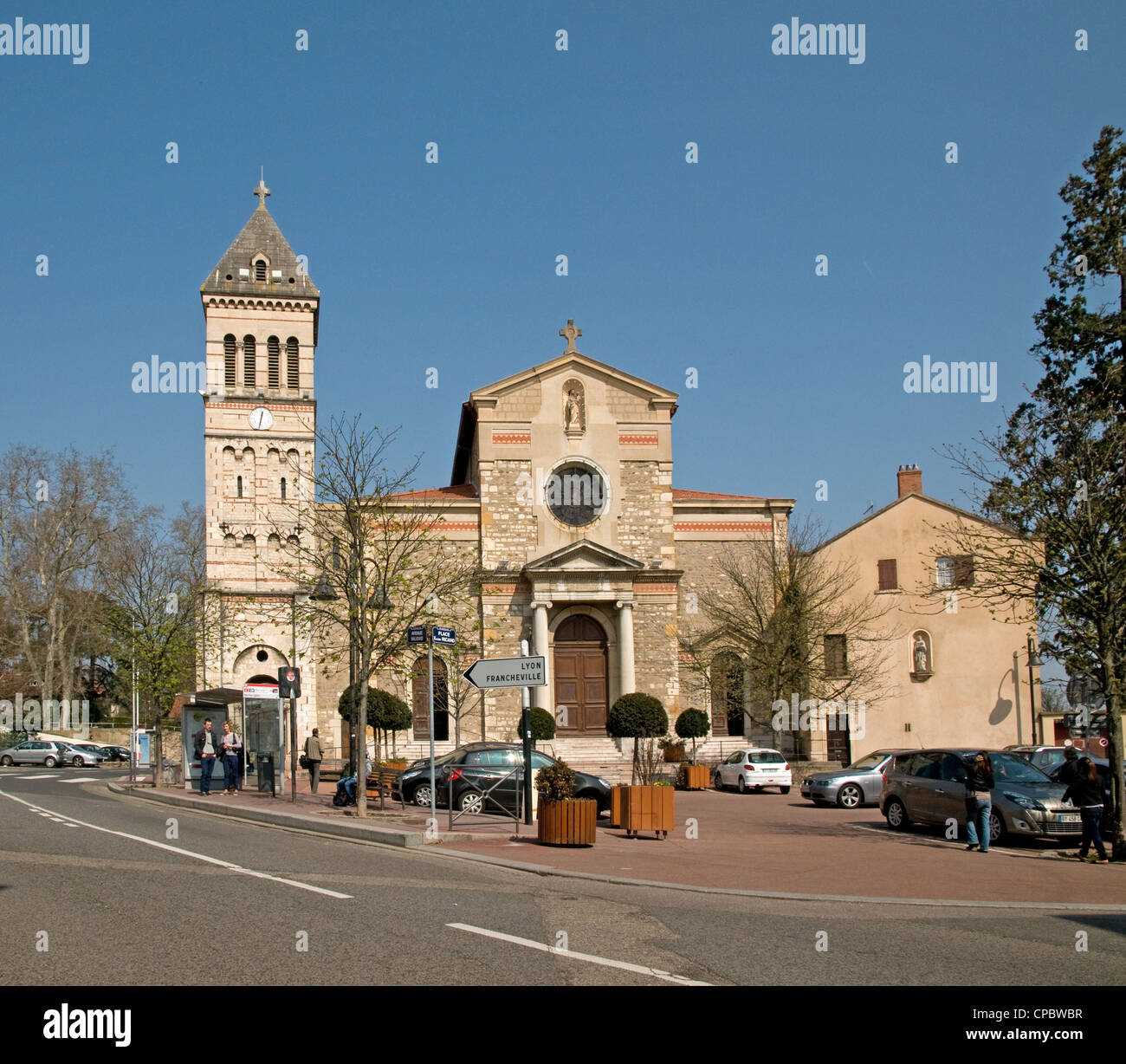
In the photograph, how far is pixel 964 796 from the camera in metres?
18.6

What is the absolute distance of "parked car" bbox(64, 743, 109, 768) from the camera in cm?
5191

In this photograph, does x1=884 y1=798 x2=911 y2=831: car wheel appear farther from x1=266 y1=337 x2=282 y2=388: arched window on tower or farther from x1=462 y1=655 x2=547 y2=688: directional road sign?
x1=266 y1=337 x2=282 y2=388: arched window on tower

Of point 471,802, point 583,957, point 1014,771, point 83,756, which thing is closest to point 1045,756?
point 1014,771

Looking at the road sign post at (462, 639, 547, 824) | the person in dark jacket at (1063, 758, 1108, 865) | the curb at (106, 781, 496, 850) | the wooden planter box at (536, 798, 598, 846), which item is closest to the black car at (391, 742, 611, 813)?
the curb at (106, 781, 496, 850)

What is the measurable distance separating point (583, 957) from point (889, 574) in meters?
34.6

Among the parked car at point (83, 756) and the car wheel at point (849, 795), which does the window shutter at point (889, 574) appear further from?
the parked car at point (83, 756)

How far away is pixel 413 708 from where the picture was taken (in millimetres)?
41438

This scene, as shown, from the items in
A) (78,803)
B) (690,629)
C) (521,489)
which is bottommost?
(78,803)

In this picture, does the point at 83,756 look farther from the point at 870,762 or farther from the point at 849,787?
the point at 849,787

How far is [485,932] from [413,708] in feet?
A: 107

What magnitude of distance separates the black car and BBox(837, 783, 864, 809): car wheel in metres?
6.76

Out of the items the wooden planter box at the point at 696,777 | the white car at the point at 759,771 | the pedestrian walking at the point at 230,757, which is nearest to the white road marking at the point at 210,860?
the pedestrian walking at the point at 230,757
